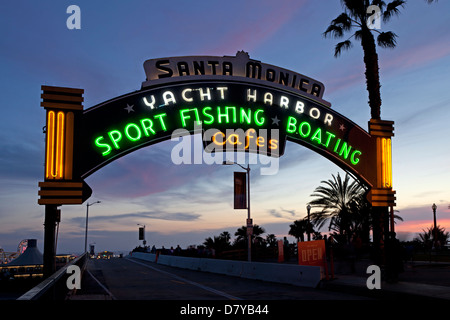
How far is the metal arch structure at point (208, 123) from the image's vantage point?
46.7ft

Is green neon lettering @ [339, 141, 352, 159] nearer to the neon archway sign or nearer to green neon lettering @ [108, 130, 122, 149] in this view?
the neon archway sign

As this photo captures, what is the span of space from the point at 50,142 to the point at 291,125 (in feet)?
27.9

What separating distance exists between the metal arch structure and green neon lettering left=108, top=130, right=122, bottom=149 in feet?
0.11

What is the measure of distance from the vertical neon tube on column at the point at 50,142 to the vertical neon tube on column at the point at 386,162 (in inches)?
486

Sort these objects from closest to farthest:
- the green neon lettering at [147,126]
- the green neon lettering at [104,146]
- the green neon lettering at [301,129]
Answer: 1. the green neon lettering at [104,146]
2. the green neon lettering at [147,126]
3. the green neon lettering at [301,129]

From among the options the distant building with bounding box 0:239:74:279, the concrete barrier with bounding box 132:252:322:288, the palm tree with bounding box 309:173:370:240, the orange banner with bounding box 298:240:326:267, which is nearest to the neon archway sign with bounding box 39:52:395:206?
the orange banner with bounding box 298:240:326:267

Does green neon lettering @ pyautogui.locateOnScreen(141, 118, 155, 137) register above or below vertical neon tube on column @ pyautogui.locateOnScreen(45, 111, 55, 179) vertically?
above

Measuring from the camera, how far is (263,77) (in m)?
17.5

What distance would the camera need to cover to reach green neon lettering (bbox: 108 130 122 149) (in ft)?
49.7

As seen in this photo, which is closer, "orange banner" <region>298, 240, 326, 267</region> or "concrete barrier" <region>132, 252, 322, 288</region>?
"concrete barrier" <region>132, 252, 322, 288</region>

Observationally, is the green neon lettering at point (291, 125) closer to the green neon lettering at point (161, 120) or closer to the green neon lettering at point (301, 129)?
the green neon lettering at point (301, 129)

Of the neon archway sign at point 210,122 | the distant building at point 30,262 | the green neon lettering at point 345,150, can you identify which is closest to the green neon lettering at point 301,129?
the neon archway sign at point 210,122
